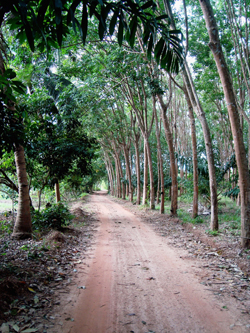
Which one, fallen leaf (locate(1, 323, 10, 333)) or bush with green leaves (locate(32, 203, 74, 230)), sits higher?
bush with green leaves (locate(32, 203, 74, 230))

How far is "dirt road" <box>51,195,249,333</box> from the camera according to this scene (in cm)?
324

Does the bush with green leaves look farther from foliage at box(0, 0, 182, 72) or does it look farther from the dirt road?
foliage at box(0, 0, 182, 72)

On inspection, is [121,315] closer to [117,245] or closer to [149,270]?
[149,270]

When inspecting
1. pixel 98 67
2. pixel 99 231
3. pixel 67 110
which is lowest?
pixel 99 231

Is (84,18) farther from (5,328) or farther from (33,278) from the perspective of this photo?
(33,278)

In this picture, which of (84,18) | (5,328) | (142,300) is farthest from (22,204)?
(84,18)

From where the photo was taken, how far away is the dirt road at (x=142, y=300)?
3240 mm

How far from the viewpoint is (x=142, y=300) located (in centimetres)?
392

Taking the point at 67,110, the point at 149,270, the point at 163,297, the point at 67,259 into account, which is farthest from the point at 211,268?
the point at 67,110

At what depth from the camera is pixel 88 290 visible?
434 cm

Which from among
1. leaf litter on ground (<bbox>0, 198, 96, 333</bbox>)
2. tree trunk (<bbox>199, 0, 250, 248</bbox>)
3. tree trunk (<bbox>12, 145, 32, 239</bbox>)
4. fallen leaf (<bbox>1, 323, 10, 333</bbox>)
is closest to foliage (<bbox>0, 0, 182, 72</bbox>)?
fallen leaf (<bbox>1, 323, 10, 333</bbox>)

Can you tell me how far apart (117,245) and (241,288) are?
393 centimetres

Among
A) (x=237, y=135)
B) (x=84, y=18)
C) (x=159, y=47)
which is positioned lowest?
(x=237, y=135)

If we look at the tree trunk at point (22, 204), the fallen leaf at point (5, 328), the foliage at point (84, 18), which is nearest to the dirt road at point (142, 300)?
the fallen leaf at point (5, 328)
